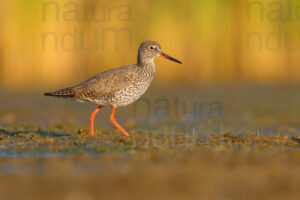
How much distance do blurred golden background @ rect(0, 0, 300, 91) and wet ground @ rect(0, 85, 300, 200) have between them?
121 inches

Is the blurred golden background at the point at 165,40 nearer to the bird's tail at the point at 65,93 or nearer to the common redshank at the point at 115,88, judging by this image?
the bird's tail at the point at 65,93

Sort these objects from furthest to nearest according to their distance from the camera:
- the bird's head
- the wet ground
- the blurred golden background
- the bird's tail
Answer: the blurred golden background, the bird's head, the bird's tail, the wet ground

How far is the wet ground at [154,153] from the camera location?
4867mm

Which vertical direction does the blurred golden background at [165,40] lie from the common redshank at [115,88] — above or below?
above

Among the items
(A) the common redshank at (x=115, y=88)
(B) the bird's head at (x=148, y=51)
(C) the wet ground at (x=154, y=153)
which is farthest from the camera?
(B) the bird's head at (x=148, y=51)

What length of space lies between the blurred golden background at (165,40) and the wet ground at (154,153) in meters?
3.07

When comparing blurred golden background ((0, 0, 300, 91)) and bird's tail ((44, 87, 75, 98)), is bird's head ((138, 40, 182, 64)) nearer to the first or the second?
bird's tail ((44, 87, 75, 98))

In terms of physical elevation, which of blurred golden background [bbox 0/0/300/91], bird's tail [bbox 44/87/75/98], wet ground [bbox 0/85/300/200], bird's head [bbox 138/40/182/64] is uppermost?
blurred golden background [bbox 0/0/300/91]

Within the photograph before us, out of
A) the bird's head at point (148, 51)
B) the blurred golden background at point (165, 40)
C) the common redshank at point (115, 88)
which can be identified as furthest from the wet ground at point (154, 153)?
the blurred golden background at point (165, 40)

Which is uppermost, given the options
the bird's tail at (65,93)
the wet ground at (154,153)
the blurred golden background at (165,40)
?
the blurred golden background at (165,40)

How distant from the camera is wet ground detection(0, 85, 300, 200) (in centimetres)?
487

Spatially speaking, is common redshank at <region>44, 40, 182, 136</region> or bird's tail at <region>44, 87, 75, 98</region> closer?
common redshank at <region>44, 40, 182, 136</region>

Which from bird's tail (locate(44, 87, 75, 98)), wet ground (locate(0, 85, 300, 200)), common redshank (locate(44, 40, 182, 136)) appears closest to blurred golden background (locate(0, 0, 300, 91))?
wet ground (locate(0, 85, 300, 200))

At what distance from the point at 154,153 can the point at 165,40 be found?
442 inches
